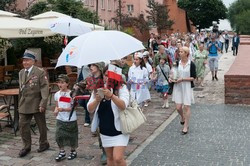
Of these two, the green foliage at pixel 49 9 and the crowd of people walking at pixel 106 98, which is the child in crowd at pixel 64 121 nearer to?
the crowd of people walking at pixel 106 98

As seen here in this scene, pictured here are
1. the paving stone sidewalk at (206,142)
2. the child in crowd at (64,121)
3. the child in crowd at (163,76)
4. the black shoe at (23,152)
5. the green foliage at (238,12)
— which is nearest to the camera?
the child in crowd at (64,121)

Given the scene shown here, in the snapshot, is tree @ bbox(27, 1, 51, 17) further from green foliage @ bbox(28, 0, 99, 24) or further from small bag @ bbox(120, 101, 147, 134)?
small bag @ bbox(120, 101, 147, 134)

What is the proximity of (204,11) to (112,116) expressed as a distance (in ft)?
305

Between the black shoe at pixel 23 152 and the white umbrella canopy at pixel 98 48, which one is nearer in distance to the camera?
the white umbrella canopy at pixel 98 48

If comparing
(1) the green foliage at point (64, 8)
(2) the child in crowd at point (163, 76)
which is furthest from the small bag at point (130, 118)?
(1) the green foliage at point (64, 8)

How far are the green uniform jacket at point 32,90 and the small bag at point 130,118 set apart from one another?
2.12 m

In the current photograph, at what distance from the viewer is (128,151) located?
709 centimetres

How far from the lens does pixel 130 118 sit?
484cm

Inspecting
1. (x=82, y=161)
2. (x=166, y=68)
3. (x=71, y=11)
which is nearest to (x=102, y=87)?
(x=82, y=161)

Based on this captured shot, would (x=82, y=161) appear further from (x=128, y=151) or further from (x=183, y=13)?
(x=183, y=13)

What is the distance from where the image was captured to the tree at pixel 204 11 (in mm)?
93438

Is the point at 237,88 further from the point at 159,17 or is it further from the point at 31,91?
the point at 159,17

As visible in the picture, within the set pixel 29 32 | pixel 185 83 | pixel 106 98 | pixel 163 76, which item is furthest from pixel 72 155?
pixel 29 32

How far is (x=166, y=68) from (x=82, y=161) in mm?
5337
